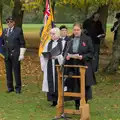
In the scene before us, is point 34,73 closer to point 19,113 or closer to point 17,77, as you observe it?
point 17,77

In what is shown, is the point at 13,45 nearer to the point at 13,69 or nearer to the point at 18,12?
the point at 13,69

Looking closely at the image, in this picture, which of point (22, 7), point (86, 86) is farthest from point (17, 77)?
point (22, 7)

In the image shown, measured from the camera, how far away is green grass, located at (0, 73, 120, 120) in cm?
910

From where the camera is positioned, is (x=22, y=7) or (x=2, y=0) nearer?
(x=2, y=0)

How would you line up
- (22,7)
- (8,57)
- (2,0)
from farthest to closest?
1. (22,7)
2. (2,0)
3. (8,57)

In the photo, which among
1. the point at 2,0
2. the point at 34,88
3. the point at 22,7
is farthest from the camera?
the point at 22,7

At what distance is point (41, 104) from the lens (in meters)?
10.4

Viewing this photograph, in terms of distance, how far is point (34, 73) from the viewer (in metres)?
16.8

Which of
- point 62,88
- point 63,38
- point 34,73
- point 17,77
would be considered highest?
point 63,38

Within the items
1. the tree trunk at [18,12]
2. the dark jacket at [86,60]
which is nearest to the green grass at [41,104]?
the dark jacket at [86,60]

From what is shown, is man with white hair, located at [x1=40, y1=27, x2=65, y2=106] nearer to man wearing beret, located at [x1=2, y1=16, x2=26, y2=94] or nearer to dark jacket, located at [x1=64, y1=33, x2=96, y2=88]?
dark jacket, located at [x1=64, y1=33, x2=96, y2=88]

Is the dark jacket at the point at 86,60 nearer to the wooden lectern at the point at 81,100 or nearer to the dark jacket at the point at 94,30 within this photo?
the wooden lectern at the point at 81,100

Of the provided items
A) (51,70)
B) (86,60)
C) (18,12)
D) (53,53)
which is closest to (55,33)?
(53,53)

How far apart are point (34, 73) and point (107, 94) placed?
5.21 metres
